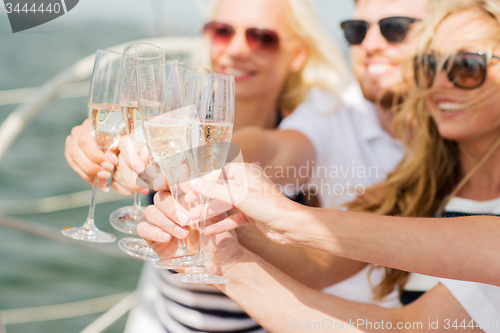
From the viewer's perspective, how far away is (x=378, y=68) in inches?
108

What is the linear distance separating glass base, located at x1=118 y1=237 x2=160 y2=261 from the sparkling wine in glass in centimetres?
19

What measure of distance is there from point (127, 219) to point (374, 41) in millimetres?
1915

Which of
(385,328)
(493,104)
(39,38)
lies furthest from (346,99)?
(39,38)

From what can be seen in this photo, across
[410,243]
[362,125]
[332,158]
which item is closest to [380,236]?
[410,243]

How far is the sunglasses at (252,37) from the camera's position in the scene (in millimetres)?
2932

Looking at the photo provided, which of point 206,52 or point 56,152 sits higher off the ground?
point 206,52

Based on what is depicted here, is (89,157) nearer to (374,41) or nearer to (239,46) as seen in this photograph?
(239,46)

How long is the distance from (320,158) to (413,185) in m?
0.63

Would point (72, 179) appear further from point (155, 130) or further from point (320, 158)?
point (155, 130)

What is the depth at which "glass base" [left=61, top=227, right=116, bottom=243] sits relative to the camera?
4.52 feet

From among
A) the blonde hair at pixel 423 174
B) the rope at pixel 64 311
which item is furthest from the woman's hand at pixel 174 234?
the rope at pixel 64 311

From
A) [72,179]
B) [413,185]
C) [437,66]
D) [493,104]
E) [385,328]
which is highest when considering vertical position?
[437,66]

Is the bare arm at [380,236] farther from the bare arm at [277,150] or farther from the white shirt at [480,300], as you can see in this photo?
the bare arm at [277,150]

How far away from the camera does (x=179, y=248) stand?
1.30 metres
